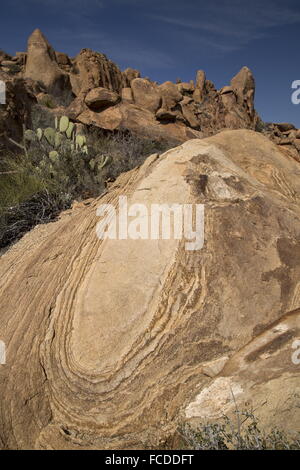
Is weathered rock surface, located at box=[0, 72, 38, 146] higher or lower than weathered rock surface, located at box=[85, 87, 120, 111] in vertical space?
lower

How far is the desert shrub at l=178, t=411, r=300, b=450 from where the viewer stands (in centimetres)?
169

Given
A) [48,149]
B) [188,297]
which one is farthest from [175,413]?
[48,149]

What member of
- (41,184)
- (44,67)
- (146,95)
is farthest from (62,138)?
(44,67)

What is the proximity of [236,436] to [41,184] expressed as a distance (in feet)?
12.4

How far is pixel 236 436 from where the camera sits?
1750mm

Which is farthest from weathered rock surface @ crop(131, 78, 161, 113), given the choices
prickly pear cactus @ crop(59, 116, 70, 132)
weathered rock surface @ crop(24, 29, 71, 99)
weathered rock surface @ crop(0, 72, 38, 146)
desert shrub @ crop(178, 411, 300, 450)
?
desert shrub @ crop(178, 411, 300, 450)

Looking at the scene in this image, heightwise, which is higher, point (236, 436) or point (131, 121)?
point (131, 121)

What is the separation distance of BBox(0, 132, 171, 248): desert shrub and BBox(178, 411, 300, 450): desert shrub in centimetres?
276

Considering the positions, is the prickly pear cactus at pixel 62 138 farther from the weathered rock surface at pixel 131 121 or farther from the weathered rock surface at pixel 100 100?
the weathered rock surface at pixel 100 100

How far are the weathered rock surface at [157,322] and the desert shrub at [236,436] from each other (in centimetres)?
7

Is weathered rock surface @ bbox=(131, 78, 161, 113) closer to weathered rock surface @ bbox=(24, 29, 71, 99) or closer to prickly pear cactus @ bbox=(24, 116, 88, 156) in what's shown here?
weathered rock surface @ bbox=(24, 29, 71, 99)

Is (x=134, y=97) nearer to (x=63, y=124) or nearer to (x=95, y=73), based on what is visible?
(x=95, y=73)
